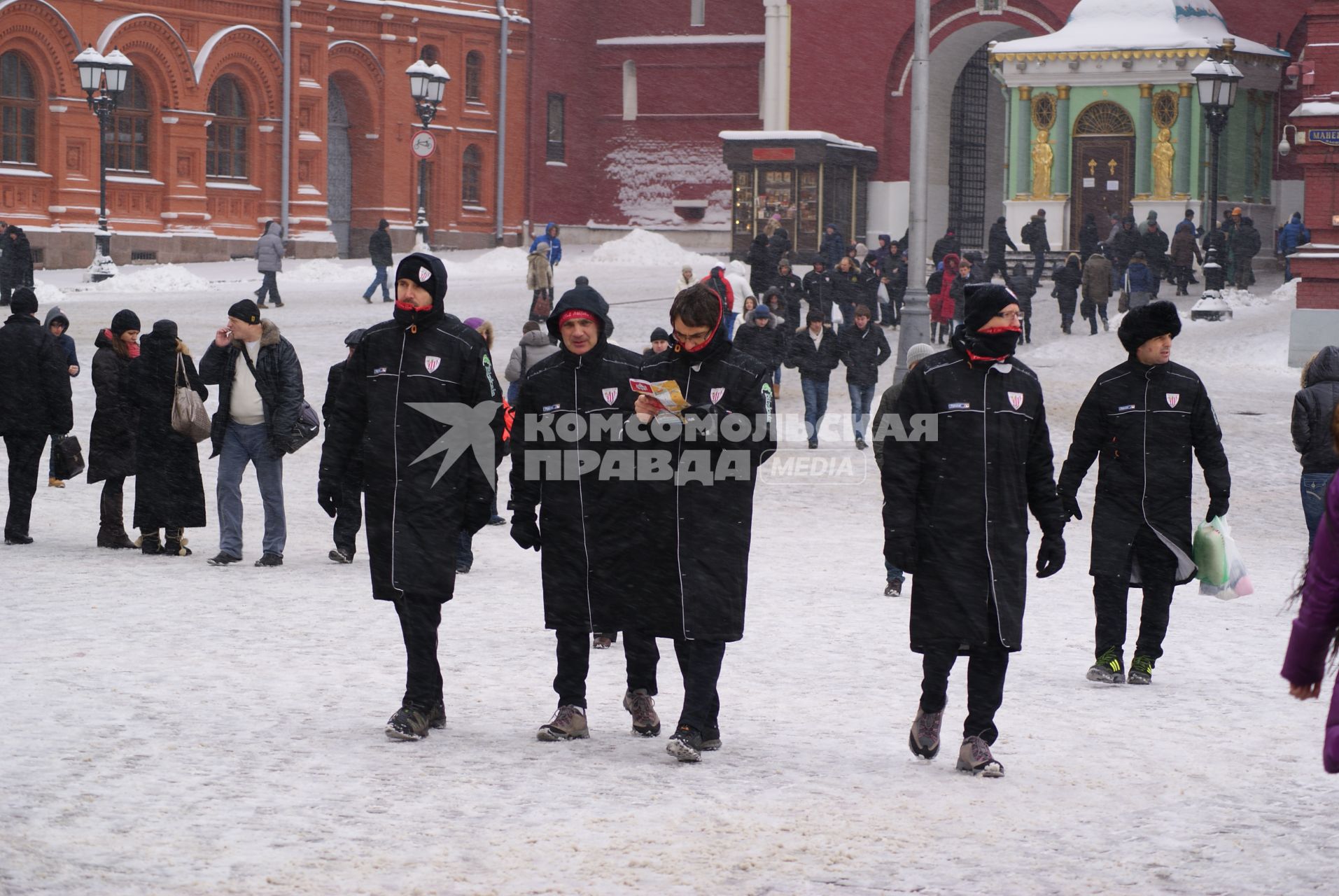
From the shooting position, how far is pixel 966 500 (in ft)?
20.9

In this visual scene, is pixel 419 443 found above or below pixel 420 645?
above

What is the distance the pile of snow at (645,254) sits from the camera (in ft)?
136

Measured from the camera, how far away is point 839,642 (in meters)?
9.08

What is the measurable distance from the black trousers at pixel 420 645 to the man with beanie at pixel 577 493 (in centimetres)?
44

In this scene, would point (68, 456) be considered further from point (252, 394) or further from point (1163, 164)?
point (1163, 164)

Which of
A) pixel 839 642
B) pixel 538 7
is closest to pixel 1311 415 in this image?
pixel 839 642

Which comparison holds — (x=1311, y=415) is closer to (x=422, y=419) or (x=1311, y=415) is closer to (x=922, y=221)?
(x=422, y=419)

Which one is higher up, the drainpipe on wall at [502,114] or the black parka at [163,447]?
the drainpipe on wall at [502,114]

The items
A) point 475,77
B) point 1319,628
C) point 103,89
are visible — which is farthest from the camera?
point 475,77

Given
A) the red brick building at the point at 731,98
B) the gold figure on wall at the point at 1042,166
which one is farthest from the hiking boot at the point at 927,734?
the red brick building at the point at 731,98

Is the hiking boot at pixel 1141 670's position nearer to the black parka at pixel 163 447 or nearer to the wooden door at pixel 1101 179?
the black parka at pixel 163 447

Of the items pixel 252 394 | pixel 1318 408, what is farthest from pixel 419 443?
pixel 1318 408

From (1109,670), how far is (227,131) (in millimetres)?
35781

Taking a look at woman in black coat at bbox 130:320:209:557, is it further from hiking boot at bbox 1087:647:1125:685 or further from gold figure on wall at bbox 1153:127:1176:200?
gold figure on wall at bbox 1153:127:1176:200
